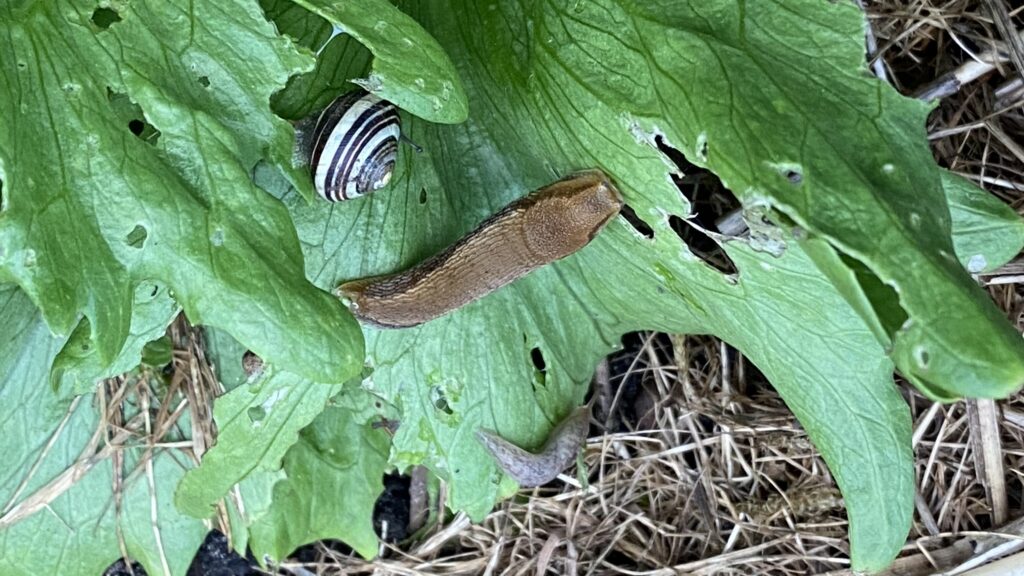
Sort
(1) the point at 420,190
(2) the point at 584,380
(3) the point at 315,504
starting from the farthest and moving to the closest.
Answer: (3) the point at 315,504 < (2) the point at 584,380 < (1) the point at 420,190

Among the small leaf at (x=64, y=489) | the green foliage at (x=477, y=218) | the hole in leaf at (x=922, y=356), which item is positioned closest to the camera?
the hole in leaf at (x=922, y=356)

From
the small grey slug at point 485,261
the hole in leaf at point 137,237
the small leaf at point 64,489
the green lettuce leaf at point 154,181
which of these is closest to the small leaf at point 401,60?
the green lettuce leaf at point 154,181

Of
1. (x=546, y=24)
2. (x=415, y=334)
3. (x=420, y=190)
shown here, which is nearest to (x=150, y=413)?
(x=415, y=334)

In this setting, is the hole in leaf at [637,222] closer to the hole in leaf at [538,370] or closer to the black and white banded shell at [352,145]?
the hole in leaf at [538,370]

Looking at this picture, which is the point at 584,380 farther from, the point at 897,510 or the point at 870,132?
the point at 870,132

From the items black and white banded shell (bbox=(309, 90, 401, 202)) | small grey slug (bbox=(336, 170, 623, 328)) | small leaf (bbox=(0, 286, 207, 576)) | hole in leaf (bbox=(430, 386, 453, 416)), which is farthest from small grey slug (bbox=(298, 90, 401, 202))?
small leaf (bbox=(0, 286, 207, 576))

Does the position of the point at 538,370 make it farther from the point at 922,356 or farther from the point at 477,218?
→ the point at 922,356

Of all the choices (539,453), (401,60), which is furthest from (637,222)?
(401,60)
